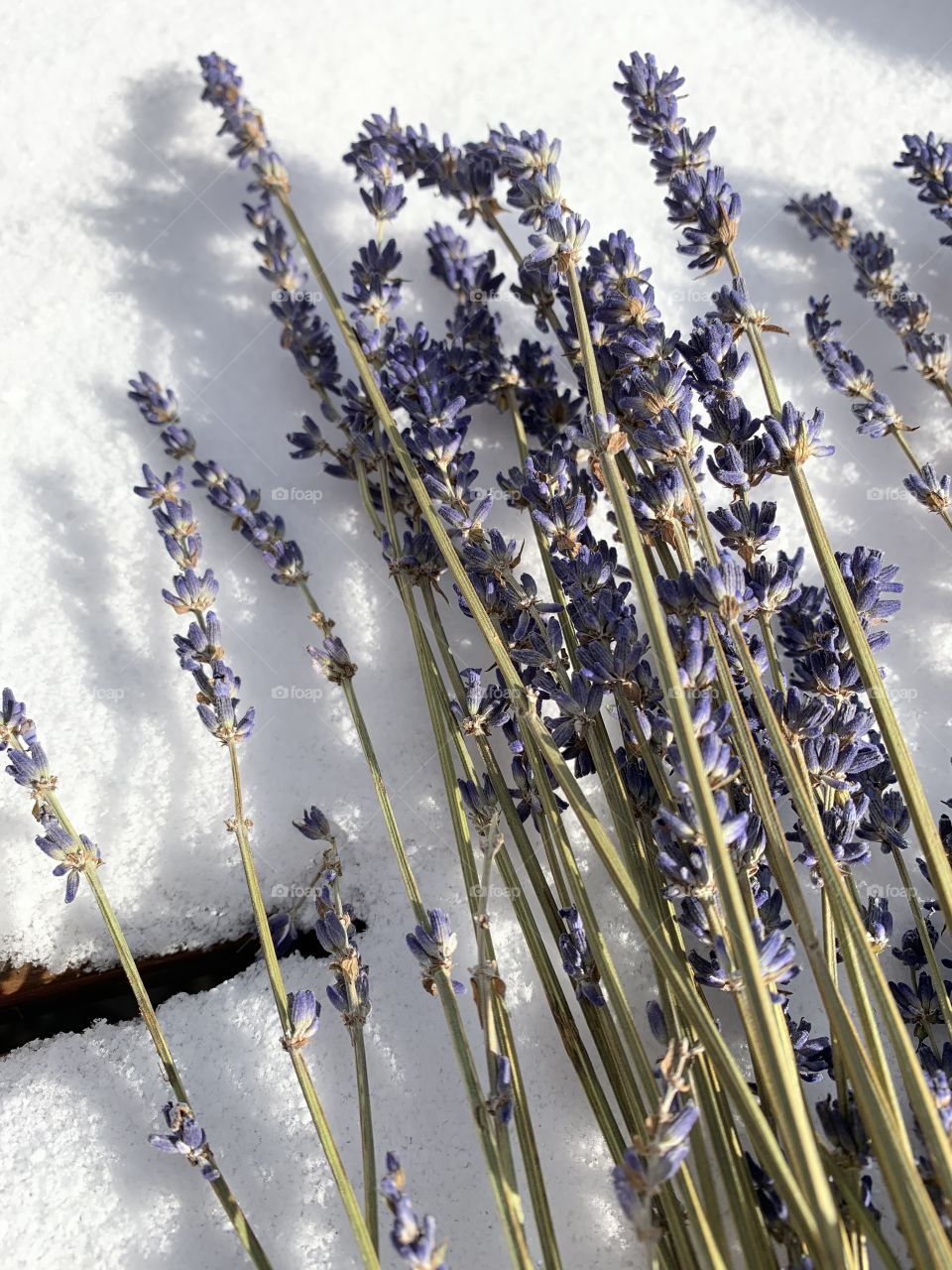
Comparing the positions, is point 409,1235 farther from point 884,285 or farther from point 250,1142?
point 884,285

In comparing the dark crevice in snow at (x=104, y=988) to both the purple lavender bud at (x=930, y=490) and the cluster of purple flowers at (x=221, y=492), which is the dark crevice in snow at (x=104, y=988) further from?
the purple lavender bud at (x=930, y=490)

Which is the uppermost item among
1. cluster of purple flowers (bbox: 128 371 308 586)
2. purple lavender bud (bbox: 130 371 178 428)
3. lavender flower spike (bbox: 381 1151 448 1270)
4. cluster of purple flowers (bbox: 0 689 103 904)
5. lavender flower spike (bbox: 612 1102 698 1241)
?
purple lavender bud (bbox: 130 371 178 428)

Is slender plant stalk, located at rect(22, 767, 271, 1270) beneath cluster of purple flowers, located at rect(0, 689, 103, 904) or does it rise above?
beneath

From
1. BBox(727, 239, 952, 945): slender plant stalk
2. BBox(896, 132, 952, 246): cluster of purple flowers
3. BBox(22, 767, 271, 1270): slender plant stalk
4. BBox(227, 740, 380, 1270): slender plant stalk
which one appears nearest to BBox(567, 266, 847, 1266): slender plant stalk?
BBox(727, 239, 952, 945): slender plant stalk

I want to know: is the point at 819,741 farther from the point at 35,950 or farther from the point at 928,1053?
the point at 35,950

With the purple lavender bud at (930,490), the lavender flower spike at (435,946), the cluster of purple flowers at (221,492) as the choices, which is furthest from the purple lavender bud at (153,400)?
the purple lavender bud at (930,490)

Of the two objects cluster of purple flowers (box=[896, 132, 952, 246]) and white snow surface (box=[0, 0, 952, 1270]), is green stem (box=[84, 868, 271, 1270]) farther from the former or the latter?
cluster of purple flowers (box=[896, 132, 952, 246])

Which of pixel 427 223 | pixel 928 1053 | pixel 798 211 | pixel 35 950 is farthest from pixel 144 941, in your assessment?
pixel 798 211

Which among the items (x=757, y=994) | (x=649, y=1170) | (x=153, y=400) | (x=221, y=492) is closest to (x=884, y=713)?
(x=757, y=994)
